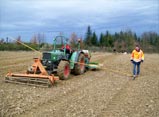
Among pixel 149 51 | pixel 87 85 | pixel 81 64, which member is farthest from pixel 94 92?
pixel 149 51

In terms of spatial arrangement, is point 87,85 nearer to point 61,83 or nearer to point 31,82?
point 61,83

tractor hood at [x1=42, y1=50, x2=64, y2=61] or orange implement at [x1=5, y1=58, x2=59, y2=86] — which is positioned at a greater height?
tractor hood at [x1=42, y1=50, x2=64, y2=61]

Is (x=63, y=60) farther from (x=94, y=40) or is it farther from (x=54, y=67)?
(x=94, y=40)

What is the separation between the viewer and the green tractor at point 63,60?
11.1 metres

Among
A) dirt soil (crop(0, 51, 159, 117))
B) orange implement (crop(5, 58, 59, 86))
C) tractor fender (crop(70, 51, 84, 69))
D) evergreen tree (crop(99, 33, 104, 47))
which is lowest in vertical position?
dirt soil (crop(0, 51, 159, 117))

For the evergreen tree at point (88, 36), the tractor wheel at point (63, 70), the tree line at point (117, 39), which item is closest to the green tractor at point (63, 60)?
the tractor wheel at point (63, 70)

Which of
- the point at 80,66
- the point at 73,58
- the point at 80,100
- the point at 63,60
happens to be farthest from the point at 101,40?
the point at 80,100

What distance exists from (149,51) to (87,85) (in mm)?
55973

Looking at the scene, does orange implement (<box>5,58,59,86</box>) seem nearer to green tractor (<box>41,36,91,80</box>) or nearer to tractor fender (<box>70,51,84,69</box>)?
green tractor (<box>41,36,91,80</box>)

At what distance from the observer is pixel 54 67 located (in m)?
11.3

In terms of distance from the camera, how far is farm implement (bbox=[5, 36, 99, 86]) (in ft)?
32.3

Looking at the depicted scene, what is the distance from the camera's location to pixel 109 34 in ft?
287

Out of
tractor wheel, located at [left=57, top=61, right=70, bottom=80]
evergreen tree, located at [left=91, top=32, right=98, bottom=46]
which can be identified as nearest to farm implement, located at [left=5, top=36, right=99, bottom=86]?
tractor wheel, located at [left=57, top=61, right=70, bottom=80]

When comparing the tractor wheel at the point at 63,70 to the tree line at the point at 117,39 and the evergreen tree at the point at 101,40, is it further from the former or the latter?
the evergreen tree at the point at 101,40
